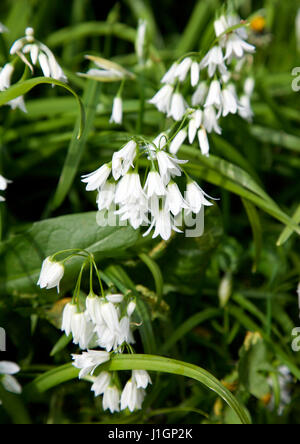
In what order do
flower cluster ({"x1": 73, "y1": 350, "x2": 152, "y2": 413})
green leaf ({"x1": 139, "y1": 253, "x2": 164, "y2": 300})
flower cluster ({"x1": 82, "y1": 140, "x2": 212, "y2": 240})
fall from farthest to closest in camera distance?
green leaf ({"x1": 139, "y1": 253, "x2": 164, "y2": 300}) < flower cluster ({"x1": 73, "y1": 350, "x2": 152, "y2": 413}) < flower cluster ({"x1": 82, "y1": 140, "x2": 212, "y2": 240})

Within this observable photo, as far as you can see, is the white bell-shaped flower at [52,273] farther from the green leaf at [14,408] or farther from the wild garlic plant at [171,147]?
the green leaf at [14,408]

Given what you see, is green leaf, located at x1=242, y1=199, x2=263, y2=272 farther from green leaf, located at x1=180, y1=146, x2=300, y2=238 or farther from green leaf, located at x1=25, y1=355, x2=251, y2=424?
green leaf, located at x1=25, y1=355, x2=251, y2=424

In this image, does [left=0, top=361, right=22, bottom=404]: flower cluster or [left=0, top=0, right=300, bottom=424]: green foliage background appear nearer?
[left=0, top=361, right=22, bottom=404]: flower cluster

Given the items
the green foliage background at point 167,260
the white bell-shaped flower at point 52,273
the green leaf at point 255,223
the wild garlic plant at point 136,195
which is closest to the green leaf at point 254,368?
the green foliage background at point 167,260

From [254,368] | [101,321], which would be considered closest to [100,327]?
[101,321]

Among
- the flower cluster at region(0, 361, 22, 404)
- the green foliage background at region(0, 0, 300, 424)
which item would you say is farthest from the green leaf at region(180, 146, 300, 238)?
the flower cluster at region(0, 361, 22, 404)

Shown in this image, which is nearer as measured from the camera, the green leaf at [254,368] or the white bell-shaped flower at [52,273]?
the white bell-shaped flower at [52,273]
